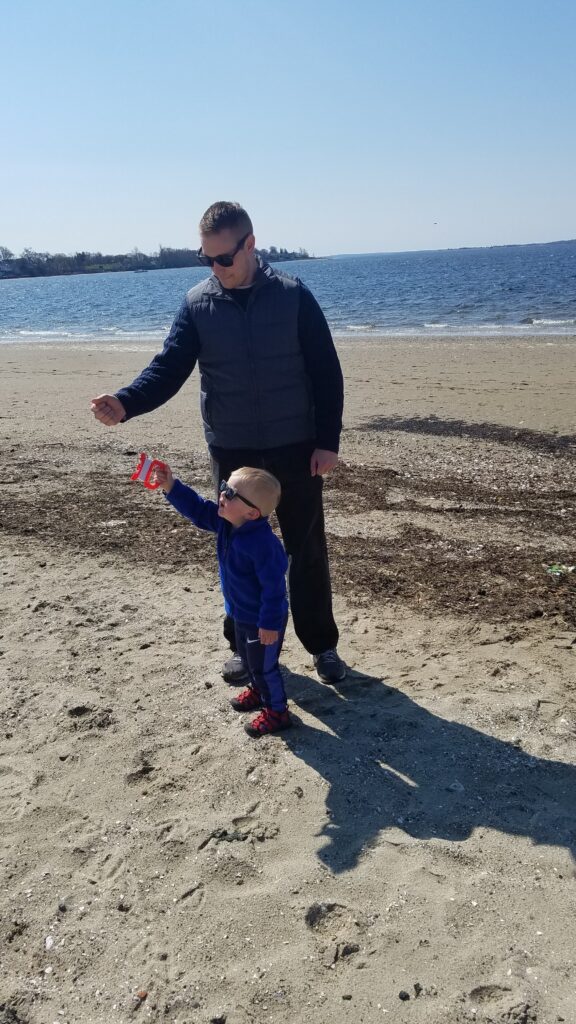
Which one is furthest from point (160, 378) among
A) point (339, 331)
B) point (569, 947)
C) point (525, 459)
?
point (339, 331)

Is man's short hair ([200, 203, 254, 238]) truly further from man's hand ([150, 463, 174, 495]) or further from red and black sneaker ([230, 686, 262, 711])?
red and black sneaker ([230, 686, 262, 711])

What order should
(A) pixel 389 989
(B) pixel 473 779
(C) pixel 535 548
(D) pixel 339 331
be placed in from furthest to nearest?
1. (D) pixel 339 331
2. (C) pixel 535 548
3. (B) pixel 473 779
4. (A) pixel 389 989

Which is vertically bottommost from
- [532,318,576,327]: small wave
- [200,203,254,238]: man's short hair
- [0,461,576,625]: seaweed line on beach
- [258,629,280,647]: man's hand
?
[0,461,576,625]: seaweed line on beach

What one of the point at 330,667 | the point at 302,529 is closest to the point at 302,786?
the point at 330,667

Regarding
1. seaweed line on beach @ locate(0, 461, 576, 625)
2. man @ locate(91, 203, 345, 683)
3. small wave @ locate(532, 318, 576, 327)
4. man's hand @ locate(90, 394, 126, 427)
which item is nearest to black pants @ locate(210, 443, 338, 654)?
man @ locate(91, 203, 345, 683)

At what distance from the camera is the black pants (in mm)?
3904

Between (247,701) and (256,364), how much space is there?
5.62ft

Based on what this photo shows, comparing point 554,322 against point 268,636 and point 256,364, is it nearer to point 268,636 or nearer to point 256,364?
point 256,364

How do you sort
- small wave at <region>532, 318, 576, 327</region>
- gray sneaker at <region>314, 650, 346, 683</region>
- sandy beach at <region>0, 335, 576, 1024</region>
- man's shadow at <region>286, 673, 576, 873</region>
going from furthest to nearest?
small wave at <region>532, 318, 576, 327</region>, gray sneaker at <region>314, 650, 346, 683</region>, man's shadow at <region>286, 673, 576, 873</region>, sandy beach at <region>0, 335, 576, 1024</region>

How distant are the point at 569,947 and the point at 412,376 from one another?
1373 cm

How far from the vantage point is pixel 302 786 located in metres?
3.33

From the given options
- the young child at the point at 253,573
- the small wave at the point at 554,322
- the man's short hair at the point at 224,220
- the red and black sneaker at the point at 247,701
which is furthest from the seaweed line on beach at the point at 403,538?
the small wave at the point at 554,322

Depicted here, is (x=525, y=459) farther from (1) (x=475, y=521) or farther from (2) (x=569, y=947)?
(2) (x=569, y=947)

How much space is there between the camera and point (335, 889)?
275 cm
